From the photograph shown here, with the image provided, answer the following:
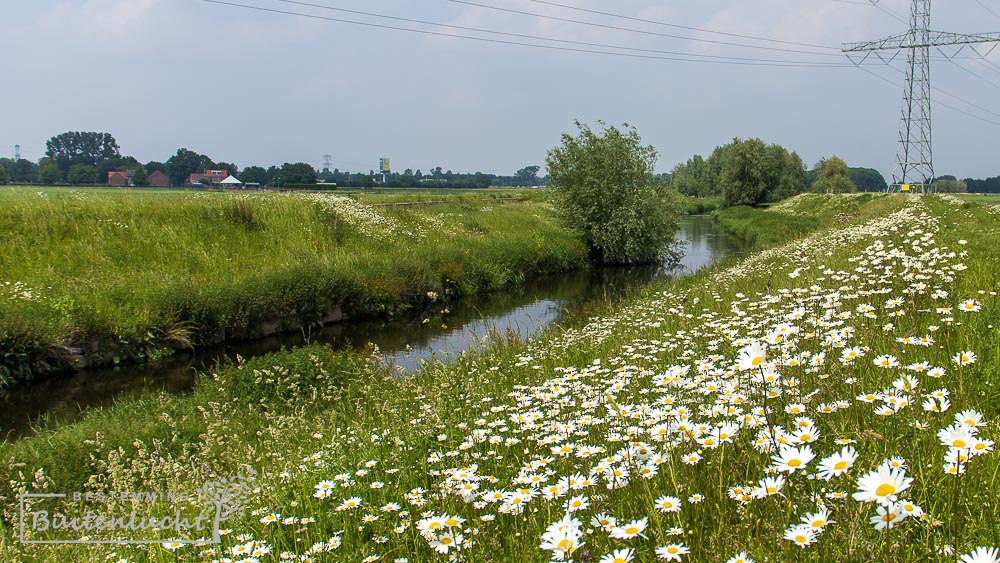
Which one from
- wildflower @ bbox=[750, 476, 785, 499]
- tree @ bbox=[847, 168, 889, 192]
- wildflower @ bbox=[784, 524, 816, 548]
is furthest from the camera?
tree @ bbox=[847, 168, 889, 192]

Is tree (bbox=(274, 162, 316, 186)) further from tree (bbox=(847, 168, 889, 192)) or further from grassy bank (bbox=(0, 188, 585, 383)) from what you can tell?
tree (bbox=(847, 168, 889, 192))

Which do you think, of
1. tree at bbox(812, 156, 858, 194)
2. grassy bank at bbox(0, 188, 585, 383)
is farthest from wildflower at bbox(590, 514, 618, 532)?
tree at bbox(812, 156, 858, 194)

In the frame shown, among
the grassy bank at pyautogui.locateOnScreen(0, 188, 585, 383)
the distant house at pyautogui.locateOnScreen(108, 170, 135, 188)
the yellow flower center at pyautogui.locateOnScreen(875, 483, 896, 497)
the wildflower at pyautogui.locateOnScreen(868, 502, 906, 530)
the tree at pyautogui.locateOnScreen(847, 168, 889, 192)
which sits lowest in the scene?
the grassy bank at pyautogui.locateOnScreen(0, 188, 585, 383)

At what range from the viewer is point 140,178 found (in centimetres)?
5909

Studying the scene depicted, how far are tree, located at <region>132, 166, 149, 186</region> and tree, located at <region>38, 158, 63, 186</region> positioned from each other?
7245 millimetres

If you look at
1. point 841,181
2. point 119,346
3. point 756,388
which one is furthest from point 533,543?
point 841,181

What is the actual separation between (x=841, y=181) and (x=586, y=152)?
71904 mm

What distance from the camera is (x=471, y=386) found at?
622 cm

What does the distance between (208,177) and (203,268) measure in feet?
187

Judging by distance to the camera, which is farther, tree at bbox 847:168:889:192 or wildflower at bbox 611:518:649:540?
tree at bbox 847:168:889:192

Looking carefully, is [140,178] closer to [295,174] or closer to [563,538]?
[295,174]

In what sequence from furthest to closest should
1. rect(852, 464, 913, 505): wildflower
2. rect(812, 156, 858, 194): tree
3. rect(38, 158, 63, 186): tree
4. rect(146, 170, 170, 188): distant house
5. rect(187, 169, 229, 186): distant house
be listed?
1. rect(812, 156, 858, 194): tree
2. rect(187, 169, 229, 186): distant house
3. rect(146, 170, 170, 188): distant house
4. rect(38, 158, 63, 186): tree
5. rect(852, 464, 913, 505): wildflower

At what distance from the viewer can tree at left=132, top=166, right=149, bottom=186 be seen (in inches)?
Answer: 2318

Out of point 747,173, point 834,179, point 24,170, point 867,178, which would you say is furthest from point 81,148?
point 867,178
